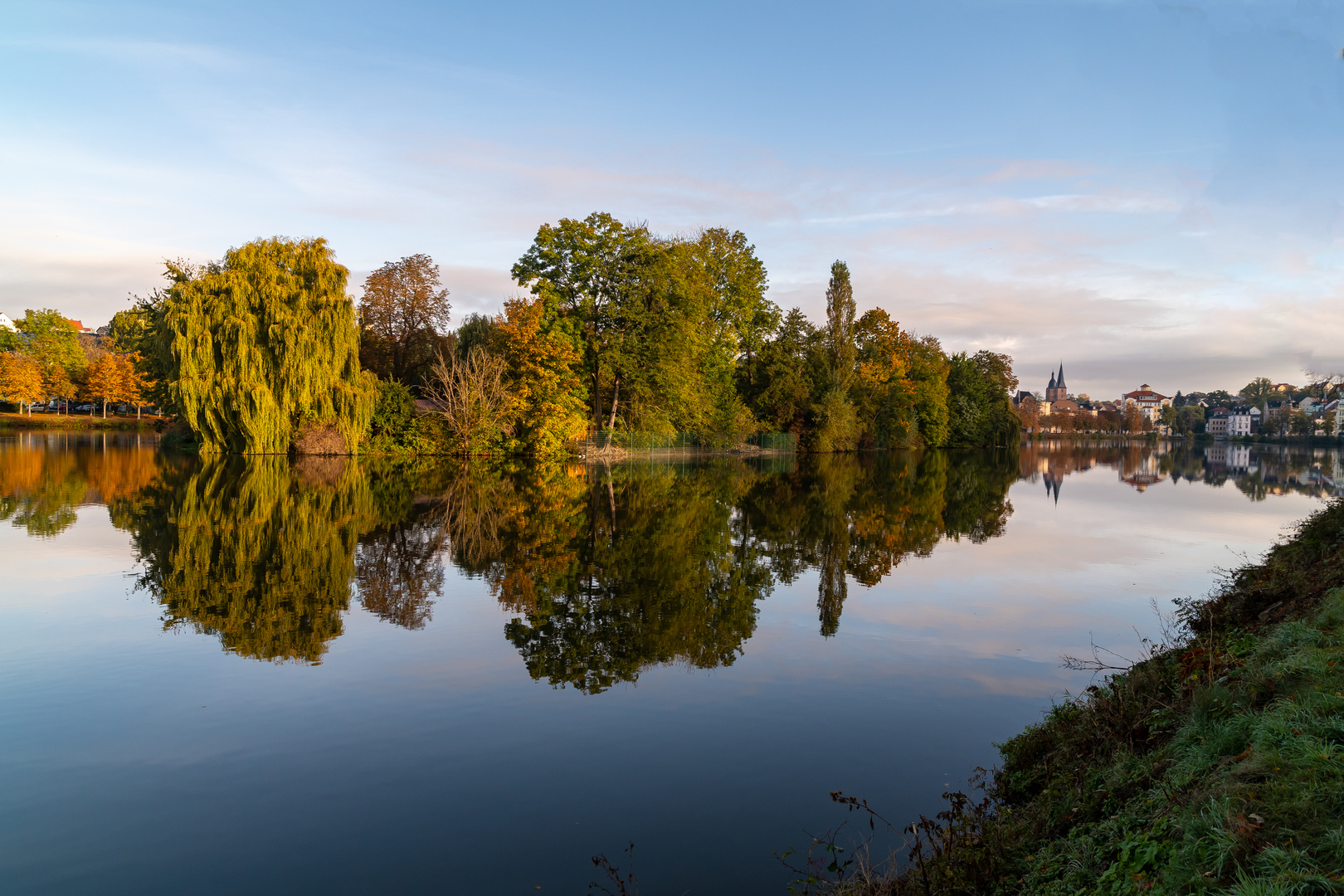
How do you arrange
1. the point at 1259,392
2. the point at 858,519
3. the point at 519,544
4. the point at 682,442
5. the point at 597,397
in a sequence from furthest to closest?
the point at 1259,392 → the point at 682,442 → the point at 597,397 → the point at 858,519 → the point at 519,544

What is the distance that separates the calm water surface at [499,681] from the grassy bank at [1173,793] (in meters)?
0.70

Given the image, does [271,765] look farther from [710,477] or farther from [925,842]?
[710,477]

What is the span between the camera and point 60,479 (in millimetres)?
26719

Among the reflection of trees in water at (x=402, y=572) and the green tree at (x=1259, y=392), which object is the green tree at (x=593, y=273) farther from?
the green tree at (x=1259, y=392)

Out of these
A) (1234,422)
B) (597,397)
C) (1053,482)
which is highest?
(1234,422)

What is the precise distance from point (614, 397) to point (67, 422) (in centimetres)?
5306

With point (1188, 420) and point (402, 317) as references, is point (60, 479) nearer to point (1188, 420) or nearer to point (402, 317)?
point (402, 317)

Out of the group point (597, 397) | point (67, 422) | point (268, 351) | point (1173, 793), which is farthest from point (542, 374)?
point (67, 422)

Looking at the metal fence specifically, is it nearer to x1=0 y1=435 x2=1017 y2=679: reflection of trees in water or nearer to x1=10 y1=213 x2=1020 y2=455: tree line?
x1=10 y1=213 x2=1020 y2=455: tree line

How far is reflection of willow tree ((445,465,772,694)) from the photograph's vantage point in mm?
9047

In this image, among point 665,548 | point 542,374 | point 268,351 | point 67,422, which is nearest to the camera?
point 665,548

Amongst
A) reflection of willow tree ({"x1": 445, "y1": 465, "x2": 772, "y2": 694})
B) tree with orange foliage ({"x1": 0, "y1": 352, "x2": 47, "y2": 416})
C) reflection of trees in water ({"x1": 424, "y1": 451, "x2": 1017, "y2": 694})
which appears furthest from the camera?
tree with orange foliage ({"x1": 0, "y1": 352, "x2": 47, "y2": 416})

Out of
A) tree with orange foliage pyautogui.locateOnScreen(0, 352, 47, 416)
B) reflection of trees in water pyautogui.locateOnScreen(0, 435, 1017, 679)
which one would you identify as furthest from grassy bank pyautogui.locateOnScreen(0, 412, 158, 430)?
reflection of trees in water pyautogui.locateOnScreen(0, 435, 1017, 679)

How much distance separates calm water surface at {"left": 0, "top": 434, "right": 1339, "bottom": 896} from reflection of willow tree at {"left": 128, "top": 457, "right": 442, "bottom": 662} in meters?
0.09
